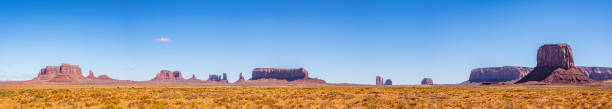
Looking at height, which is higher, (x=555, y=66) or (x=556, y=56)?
(x=556, y=56)

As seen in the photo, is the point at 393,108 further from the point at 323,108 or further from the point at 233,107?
the point at 233,107

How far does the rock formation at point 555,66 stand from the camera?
134 m

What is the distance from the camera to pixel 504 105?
97.5 ft

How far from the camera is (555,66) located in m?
148

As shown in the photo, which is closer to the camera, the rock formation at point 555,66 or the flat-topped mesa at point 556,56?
the rock formation at point 555,66

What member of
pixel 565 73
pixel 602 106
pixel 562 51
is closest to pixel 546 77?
pixel 565 73

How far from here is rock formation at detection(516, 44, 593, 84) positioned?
134 meters

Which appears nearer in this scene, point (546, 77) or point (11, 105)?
point (11, 105)

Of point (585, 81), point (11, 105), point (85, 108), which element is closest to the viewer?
point (85, 108)

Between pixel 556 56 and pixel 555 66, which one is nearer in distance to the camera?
pixel 555 66

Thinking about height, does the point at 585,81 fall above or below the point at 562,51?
below

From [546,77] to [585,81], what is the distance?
1093cm

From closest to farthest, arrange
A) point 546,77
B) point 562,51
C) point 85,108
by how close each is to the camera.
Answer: point 85,108 → point 546,77 → point 562,51

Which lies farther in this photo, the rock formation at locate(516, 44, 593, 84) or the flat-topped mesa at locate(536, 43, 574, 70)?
the flat-topped mesa at locate(536, 43, 574, 70)
